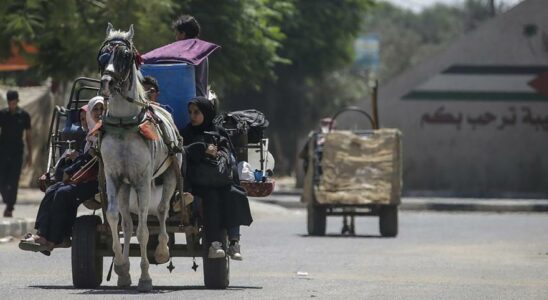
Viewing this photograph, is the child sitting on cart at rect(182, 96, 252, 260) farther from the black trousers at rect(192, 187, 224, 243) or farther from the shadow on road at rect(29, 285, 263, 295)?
the shadow on road at rect(29, 285, 263, 295)

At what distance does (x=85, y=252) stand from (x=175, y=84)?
5.83ft

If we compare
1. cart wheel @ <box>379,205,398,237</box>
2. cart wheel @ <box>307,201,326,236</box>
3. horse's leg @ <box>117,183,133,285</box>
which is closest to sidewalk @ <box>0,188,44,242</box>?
cart wheel @ <box>307,201,326,236</box>

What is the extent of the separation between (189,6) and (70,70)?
4002 millimetres

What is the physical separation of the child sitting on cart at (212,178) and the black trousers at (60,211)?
2.82 ft

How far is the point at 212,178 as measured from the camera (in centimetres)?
1323

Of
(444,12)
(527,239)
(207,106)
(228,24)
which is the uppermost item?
(444,12)

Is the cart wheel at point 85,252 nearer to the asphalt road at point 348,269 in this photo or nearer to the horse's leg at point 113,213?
the asphalt road at point 348,269

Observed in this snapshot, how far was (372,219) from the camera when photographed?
31281mm

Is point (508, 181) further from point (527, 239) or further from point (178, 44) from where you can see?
point (178, 44)

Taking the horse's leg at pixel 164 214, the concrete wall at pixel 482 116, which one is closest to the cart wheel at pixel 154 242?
the horse's leg at pixel 164 214

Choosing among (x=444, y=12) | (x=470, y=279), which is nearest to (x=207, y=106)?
(x=470, y=279)

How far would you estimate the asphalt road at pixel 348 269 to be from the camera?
507 inches

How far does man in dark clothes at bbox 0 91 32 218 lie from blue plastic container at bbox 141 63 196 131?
930cm

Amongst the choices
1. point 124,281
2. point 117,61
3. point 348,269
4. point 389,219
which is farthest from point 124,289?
point 389,219
